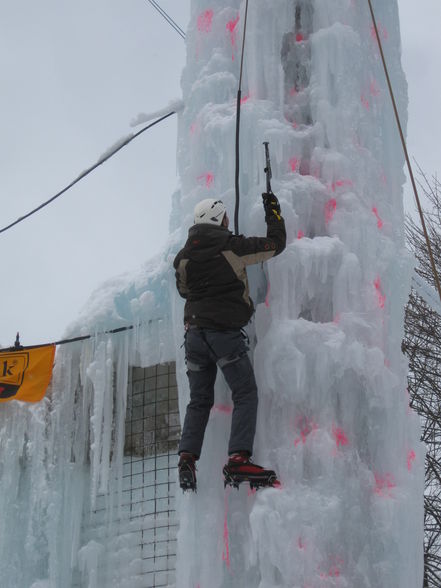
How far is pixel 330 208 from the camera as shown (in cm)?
496

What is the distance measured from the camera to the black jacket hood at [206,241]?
14.9ft

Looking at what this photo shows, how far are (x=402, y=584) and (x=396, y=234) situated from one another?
2034 millimetres

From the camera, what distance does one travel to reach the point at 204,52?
18.2ft

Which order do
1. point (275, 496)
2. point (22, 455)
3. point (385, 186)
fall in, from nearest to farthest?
point (275, 496) → point (385, 186) → point (22, 455)

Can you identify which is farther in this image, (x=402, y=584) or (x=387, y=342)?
(x=387, y=342)

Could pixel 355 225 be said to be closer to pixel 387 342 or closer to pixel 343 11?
pixel 387 342

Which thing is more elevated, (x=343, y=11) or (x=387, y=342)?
(x=343, y=11)

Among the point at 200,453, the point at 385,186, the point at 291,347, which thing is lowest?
the point at 200,453

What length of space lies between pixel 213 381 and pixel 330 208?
1.24m

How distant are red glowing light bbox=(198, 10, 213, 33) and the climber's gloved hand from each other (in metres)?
1.57

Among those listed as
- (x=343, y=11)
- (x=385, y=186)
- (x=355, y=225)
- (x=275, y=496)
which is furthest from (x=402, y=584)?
(x=343, y=11)

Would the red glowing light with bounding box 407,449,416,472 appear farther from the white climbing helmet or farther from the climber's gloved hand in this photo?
the white climbing helmet

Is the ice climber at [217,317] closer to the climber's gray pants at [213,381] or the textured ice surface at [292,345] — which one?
the climber's gray pants at [213,381]

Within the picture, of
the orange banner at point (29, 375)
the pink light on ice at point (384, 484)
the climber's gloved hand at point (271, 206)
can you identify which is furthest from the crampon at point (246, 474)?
the orange banner at point (29, 375)
